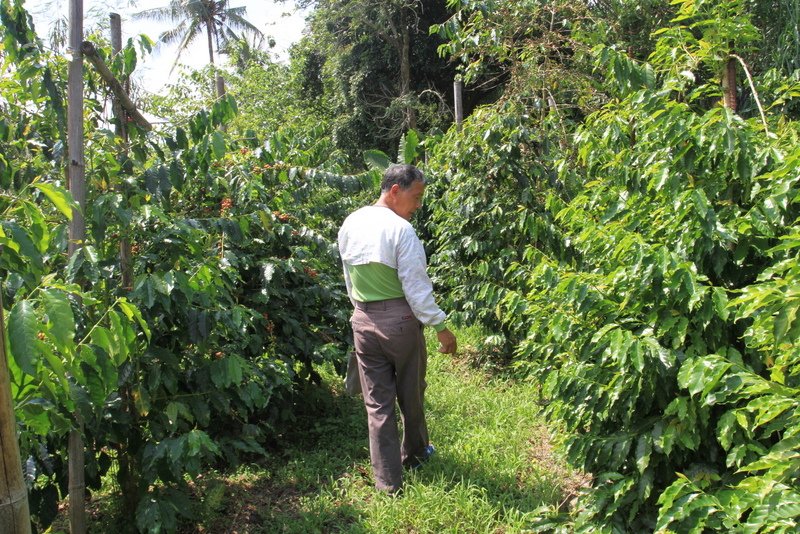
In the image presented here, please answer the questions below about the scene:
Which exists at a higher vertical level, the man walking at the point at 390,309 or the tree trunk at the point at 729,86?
the tree trunk at the point at 729,86

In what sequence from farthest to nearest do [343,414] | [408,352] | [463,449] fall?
[343,414], [463,449], [408,352]

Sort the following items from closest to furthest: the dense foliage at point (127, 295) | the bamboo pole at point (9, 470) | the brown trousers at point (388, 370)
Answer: the bamboo pole at point (9, 470) → the dense foliage at point (127, 295) → the brown trousers at point (388, 370)

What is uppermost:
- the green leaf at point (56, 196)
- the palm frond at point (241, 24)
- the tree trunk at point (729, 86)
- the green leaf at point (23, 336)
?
the palm frond at point (241, 24)

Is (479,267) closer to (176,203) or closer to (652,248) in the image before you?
(176,203)

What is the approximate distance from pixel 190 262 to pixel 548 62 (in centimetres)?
394

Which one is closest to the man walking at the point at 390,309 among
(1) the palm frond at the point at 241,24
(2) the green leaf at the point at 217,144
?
(2) the green leaf at the point at 217,144

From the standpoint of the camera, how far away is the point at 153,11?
25.8 metres

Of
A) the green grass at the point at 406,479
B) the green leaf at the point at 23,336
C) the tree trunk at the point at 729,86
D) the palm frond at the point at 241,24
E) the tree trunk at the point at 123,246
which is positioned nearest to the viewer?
the green leaf at the point at 23,336

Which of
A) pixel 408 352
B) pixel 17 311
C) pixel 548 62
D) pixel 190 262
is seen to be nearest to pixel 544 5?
pixel 548 62

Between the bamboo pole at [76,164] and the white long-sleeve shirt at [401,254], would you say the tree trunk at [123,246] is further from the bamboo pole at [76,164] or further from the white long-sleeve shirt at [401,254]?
the white long-sleeve shirt at [401,254]

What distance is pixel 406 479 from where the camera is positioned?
3631 millimetres

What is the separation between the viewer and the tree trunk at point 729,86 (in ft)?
8.88

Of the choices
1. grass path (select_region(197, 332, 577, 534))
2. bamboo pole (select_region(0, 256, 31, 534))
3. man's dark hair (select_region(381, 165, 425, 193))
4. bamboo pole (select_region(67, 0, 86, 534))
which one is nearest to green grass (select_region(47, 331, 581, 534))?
grass path (select_region(197, 332, 577, 534))

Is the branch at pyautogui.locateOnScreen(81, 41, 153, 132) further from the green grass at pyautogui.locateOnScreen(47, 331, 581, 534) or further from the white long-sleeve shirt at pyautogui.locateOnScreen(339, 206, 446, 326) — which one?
the green grass at pyautogui.locateOnScreen(47, 331, 581, 534)
